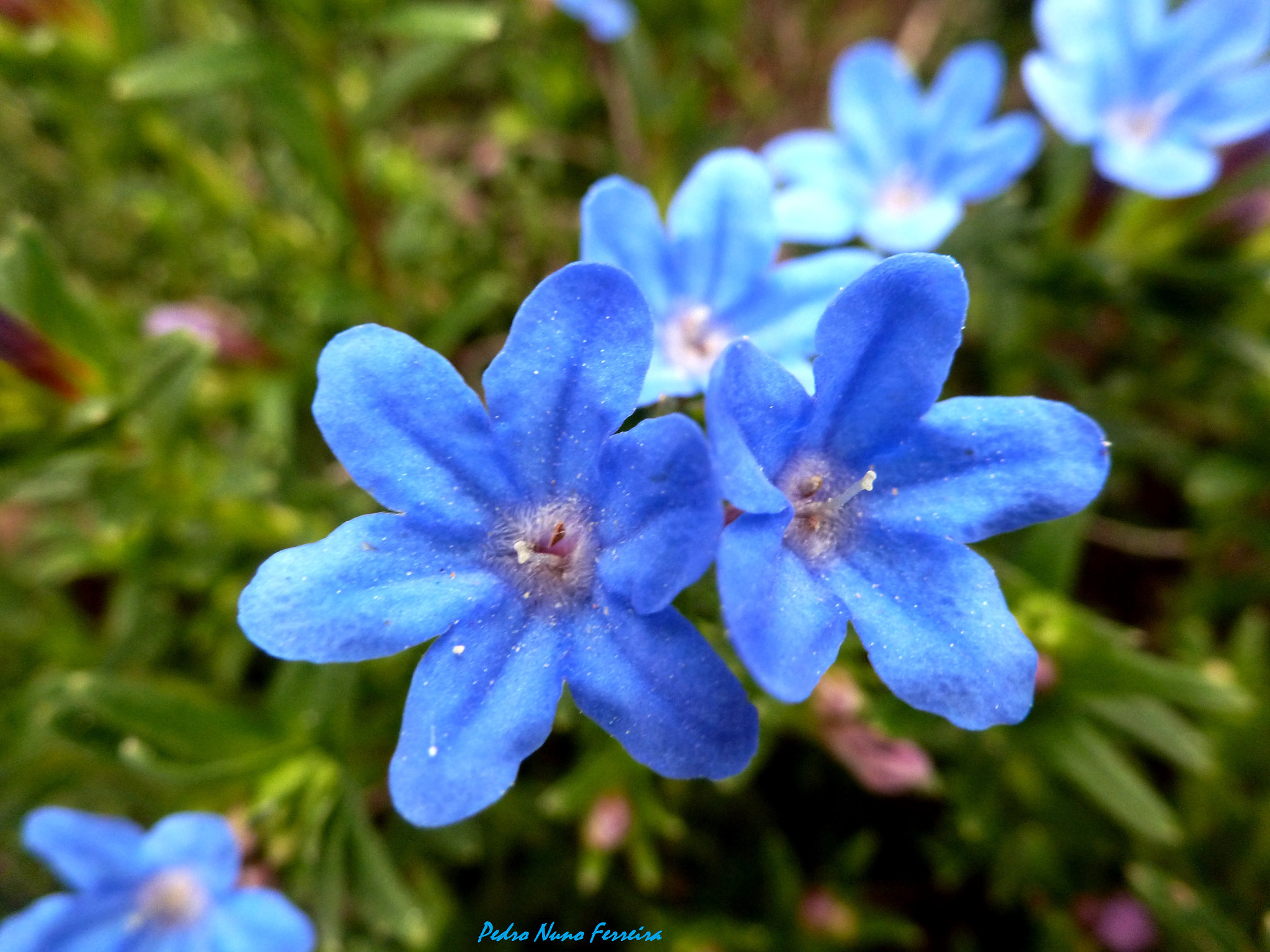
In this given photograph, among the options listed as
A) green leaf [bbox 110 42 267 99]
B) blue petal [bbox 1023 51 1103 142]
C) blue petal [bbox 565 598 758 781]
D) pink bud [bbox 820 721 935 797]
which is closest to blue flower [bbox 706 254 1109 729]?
blue petal [bbox 565 598 758 781]

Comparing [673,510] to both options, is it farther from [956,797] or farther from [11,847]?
[11,847]

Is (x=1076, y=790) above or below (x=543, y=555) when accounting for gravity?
below

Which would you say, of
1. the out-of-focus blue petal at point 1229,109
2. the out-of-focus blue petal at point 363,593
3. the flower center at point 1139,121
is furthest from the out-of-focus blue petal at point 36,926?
the out-of-focus blue petal at point 1229,109

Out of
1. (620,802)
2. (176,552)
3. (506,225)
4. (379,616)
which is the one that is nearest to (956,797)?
(620,802)

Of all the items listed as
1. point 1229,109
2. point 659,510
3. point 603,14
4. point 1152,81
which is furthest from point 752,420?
point 603,14

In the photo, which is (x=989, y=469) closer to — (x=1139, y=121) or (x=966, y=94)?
(x=966, y=94)

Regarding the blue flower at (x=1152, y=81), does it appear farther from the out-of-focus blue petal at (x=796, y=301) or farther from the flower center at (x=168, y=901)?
the flower center at (x=168, y=901)

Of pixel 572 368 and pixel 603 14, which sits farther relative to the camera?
pixel 603 14
